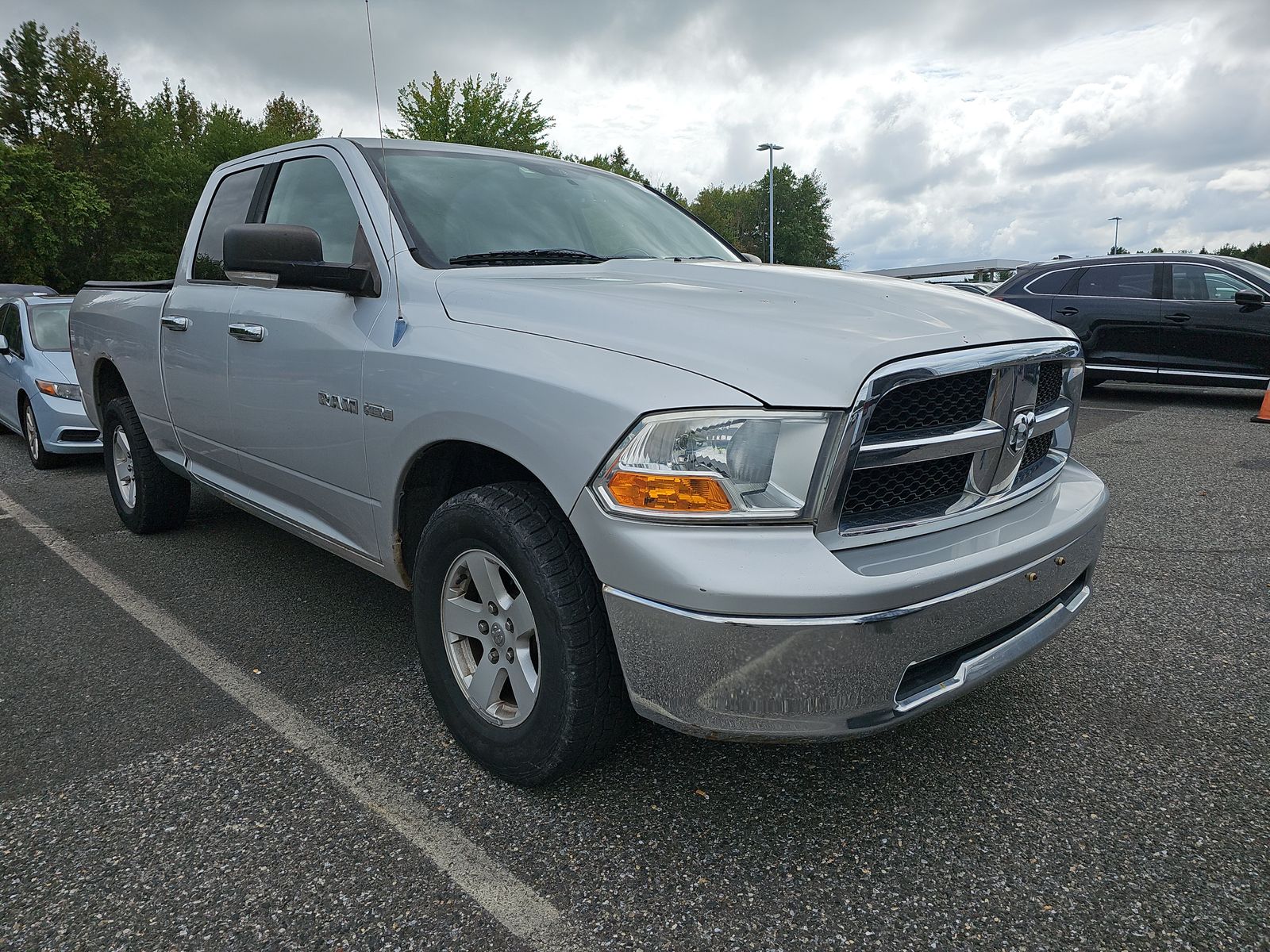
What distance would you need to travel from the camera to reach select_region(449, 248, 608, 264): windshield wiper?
282 cm

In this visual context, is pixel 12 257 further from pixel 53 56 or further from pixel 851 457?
pixel 851 457

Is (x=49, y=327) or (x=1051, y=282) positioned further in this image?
(x=1051, y=282)

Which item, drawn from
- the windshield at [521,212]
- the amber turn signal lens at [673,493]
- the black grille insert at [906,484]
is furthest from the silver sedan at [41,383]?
the black grille insert at [906,484]

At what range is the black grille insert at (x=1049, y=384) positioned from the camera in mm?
2480

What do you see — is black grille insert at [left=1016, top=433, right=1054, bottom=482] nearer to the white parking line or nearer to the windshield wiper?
the windshield wiper

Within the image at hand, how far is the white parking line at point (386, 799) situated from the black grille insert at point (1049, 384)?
1.84 m

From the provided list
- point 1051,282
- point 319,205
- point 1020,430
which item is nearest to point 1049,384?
point 1020,430

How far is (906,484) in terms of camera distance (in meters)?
2.06

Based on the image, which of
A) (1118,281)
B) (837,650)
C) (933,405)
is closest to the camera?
(837,650)

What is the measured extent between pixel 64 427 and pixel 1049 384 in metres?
7.22

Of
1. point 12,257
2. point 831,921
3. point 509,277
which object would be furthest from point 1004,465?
point 12,257

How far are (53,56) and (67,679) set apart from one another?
4161 centimetres

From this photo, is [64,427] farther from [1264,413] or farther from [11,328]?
[1264,413]

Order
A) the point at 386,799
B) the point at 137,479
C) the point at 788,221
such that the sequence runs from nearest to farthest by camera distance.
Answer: the point at 386,799 < the point at 137,479 < the point at 788,221
